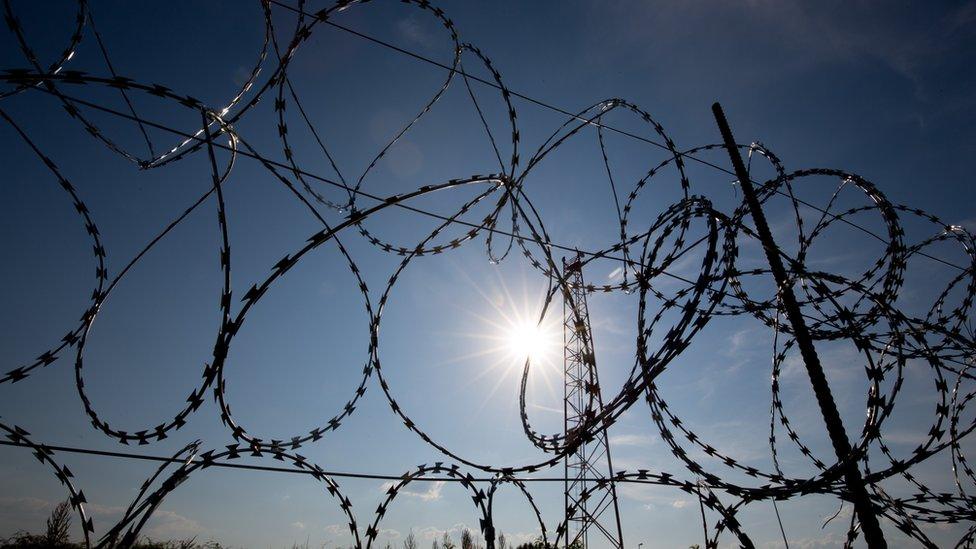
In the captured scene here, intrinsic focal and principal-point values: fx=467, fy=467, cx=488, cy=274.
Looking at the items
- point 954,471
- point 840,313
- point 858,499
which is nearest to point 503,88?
point 840,313

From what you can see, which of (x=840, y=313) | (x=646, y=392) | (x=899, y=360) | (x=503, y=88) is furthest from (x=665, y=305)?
(x=503, y=88)

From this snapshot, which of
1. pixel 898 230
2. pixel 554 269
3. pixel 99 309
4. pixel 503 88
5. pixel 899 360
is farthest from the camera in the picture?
pixel 898 230

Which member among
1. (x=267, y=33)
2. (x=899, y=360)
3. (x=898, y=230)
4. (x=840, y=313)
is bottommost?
(x=899, y=360)

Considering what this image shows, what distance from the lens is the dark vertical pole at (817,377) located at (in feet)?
15.3

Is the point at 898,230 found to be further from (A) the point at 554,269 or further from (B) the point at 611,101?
(A) the point at 554,269

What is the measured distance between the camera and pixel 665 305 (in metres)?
4.95

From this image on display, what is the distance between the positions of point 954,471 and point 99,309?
9744 millimetres

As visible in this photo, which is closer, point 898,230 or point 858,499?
point 858,499

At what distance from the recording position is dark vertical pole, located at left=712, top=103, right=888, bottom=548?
467 centimetres

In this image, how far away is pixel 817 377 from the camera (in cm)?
530

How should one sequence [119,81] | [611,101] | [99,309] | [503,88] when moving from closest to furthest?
[119,81]
[99,309]
[503,88]
[611,101]

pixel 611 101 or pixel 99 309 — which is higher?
pixel 611 101

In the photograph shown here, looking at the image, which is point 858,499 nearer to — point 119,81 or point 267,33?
point 119,81

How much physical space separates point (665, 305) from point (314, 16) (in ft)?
15.9
